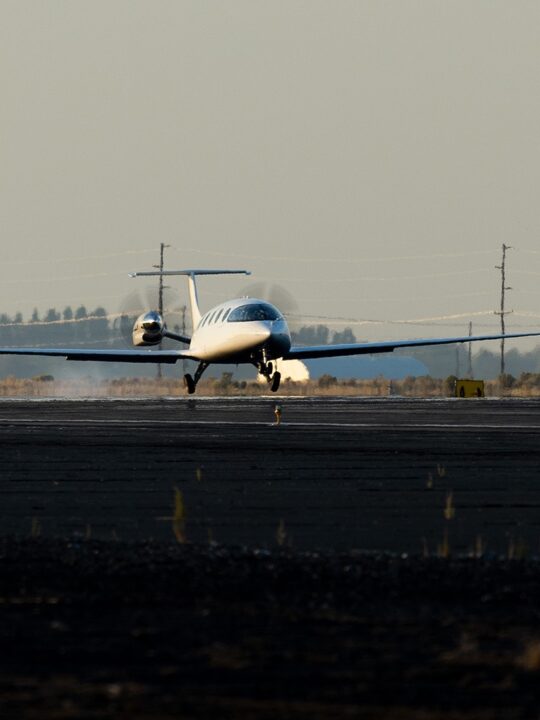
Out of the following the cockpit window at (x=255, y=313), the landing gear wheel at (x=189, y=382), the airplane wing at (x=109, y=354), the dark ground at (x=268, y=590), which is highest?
the cockpit window at (x=255, y=313)

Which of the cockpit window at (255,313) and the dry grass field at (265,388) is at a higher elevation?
the cockpit window at (255,313)

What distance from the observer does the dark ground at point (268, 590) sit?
315 inches

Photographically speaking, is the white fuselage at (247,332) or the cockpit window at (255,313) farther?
the cockpit window at (255,313)

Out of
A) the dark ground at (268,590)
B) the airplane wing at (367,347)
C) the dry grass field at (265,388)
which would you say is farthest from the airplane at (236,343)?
the dark ground at (268,590)

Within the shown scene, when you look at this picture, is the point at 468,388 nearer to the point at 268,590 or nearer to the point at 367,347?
the point at 367,347

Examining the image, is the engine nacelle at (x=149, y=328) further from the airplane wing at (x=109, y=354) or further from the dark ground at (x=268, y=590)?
the dark ground at (x=268, y=590)

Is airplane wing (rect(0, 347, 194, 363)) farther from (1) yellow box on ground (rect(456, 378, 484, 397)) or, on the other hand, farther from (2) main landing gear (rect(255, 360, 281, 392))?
(1) yellow box on ground (rect(456, 378, 484, 397))

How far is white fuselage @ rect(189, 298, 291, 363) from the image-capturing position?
72.2 m

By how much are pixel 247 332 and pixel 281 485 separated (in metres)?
49.9

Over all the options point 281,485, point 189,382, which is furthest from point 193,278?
point 281,485

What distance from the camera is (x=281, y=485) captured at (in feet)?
75.0

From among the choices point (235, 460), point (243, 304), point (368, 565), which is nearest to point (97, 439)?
point (235, 460)

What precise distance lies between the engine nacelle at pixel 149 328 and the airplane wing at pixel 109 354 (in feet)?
6.84

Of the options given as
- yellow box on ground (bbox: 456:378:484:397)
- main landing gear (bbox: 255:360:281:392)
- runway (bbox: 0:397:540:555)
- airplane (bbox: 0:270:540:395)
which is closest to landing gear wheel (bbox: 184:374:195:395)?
airplane (bbox: 0:270:540:395)
